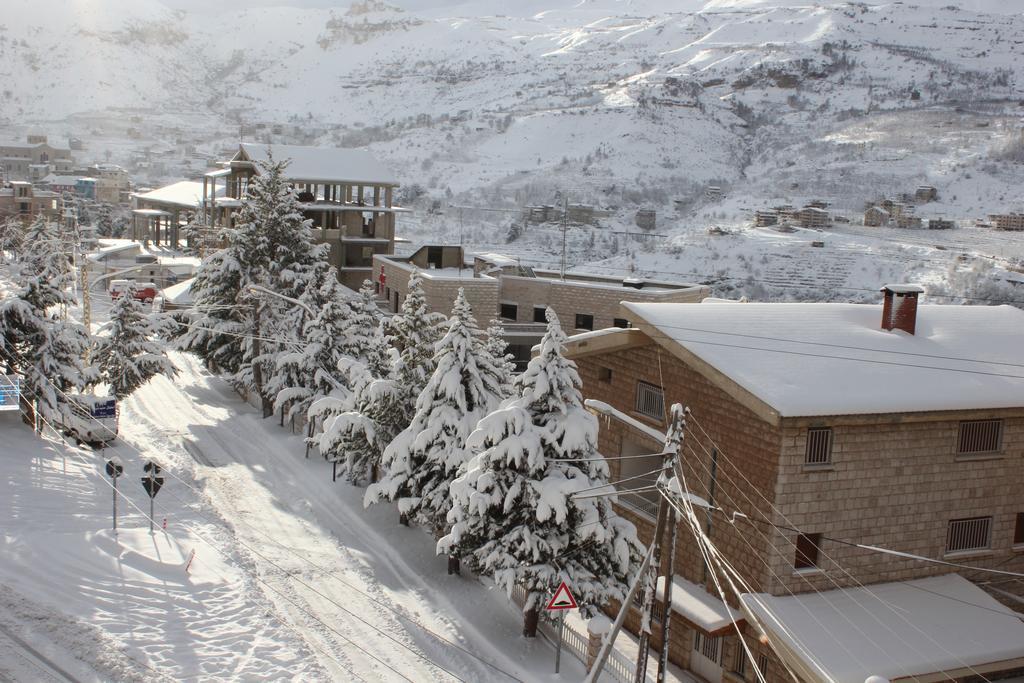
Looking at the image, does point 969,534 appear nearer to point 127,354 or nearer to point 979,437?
point 979,437

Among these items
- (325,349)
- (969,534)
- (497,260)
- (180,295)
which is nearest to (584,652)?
(969,534)

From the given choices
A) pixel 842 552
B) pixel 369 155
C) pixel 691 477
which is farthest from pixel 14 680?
pixel 369 155

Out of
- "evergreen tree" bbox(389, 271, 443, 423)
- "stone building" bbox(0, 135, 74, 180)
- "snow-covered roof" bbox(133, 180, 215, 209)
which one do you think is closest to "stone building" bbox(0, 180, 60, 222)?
"snow-covered roof" bbox(133, 180, 215, 209)

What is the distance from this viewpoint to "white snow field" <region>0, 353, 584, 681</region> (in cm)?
1747

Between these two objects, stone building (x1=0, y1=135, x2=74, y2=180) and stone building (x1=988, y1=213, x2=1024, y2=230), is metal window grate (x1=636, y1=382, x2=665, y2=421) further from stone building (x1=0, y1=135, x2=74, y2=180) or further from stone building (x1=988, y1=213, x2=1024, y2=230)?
stone building (x1=0, y1=135, x2=74, y2=180)

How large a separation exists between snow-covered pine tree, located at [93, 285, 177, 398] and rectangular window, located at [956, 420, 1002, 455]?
28.0 metres

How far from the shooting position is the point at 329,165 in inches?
2365

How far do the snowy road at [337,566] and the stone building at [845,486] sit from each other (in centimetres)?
435

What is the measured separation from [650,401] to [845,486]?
17.1 feet

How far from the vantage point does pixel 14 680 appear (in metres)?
15.9

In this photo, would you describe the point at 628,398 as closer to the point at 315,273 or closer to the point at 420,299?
the point at 420,299

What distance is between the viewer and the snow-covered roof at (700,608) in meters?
17.7

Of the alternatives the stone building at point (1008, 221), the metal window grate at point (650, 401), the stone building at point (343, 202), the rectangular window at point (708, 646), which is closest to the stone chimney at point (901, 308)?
the metal window grate at point (650, 401)

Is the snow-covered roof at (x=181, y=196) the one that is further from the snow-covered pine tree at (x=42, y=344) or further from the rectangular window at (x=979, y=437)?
the rectangular window at (x=979, y=437)
